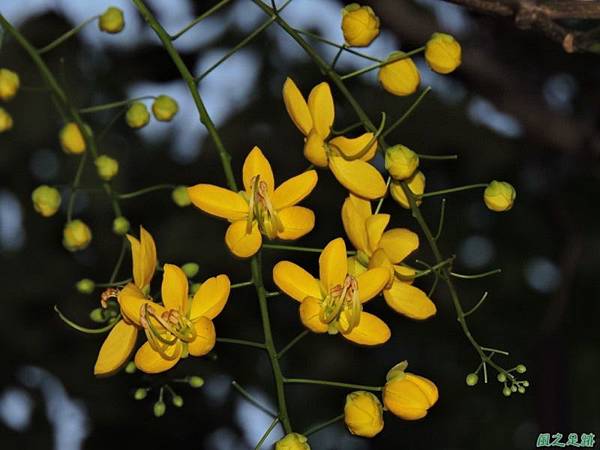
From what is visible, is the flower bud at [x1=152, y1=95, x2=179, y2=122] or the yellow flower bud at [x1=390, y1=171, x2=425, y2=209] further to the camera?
the flower bud at [x1=152, y1=95, x2=179, y2=122]

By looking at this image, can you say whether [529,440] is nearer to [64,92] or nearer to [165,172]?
[165,172]

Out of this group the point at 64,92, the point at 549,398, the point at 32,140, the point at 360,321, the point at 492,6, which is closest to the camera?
the point at 360,321

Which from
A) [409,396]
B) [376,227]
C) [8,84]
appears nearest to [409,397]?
[409,396]

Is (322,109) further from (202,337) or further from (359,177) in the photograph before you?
(202,337)

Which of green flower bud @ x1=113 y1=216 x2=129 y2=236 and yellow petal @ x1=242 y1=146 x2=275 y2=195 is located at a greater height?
yellow petal @ x1=242 y1=146 x2=275 y2=195

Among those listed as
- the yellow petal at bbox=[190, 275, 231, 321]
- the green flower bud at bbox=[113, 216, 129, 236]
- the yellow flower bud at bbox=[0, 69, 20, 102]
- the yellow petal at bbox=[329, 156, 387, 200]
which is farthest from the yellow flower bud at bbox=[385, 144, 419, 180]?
the yellow flower bud at bbox=[0, 69, 20, 102]

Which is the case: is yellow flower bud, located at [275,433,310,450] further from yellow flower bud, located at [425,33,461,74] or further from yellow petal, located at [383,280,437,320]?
yellow flower bud, located at [425,33,461,74]

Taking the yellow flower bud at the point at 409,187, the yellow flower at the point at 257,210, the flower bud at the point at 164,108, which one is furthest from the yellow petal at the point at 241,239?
the flower bud at the point at 164,108

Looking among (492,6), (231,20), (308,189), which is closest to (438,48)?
(492,6)
